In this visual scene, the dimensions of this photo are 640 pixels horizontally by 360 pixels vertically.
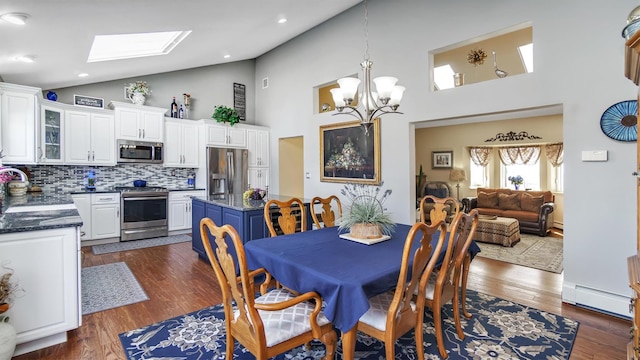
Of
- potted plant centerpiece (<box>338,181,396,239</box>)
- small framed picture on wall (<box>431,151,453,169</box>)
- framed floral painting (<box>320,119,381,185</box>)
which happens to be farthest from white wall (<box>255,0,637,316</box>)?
small framed picture on wall (<box>431,151,453,169</box>)

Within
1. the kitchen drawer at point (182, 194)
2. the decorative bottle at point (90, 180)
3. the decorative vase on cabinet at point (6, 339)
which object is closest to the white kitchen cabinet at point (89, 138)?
the decorative bottle at point (90, 180)

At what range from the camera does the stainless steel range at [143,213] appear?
529 centimetres

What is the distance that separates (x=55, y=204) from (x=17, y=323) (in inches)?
55.8

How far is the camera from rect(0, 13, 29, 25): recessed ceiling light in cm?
236

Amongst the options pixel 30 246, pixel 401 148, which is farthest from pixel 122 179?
pixel 401 148

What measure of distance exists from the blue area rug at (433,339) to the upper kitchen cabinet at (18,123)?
9.65ft

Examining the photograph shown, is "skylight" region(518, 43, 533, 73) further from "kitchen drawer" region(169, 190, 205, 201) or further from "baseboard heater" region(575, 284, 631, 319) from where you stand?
"kitchen drawer" region(169, 190, 205, 201)

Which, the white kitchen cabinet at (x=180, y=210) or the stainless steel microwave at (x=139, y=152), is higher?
the stainless steel microwave at (x=139, y=152)

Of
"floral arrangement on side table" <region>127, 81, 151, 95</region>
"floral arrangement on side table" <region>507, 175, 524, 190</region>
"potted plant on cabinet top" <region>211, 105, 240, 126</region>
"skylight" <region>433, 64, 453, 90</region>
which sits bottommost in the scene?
"floral arrangement on side table" <region>507, 175, 524, 190</region>

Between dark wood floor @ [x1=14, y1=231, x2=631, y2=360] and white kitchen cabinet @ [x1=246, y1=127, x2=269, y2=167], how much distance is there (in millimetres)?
2622

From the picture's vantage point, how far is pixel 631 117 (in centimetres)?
265

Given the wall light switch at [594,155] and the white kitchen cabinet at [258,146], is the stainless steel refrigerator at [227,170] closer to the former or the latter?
the white kitchen cabinet at [258,146]

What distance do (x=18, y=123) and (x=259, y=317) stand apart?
4299 mm

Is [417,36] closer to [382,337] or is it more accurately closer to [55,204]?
[382,337]
